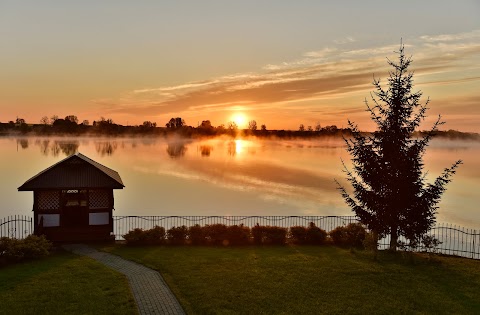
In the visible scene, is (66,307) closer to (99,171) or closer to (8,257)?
(8,257)

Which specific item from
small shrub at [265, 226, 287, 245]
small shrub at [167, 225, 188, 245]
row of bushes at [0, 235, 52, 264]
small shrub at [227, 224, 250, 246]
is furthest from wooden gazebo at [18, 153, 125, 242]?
small shrub at [265, 226, 287, 245]

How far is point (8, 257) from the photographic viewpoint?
21.2 m

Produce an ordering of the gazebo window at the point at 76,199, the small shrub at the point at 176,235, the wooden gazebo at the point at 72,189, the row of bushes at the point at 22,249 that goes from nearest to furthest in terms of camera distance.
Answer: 1. the row of bushes at the point at 22,249
2. the wooden gazebo at the point at 72,189
3. the small shrub at the point at 176,235
4. the gazebo window at the point at 76,199

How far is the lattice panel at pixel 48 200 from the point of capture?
2616 cm

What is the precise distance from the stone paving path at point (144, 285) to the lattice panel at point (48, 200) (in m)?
3.88

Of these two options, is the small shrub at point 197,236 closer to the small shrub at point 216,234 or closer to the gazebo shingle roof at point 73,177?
the small shrub at point 216,234

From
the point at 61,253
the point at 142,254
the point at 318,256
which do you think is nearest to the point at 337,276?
the point at 318,256

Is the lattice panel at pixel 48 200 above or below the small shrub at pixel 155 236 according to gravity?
above

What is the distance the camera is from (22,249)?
70.9 feet

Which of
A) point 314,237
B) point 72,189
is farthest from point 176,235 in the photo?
point 314,237

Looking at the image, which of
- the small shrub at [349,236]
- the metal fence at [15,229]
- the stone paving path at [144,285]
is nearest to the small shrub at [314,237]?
the small shrub at [349,236]

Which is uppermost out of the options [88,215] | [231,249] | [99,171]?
[99,171]

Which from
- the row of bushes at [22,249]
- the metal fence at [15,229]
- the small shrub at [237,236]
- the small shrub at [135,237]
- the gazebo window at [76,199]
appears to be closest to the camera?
the row of bushes at [22,249]

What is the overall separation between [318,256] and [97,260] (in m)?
12.4
